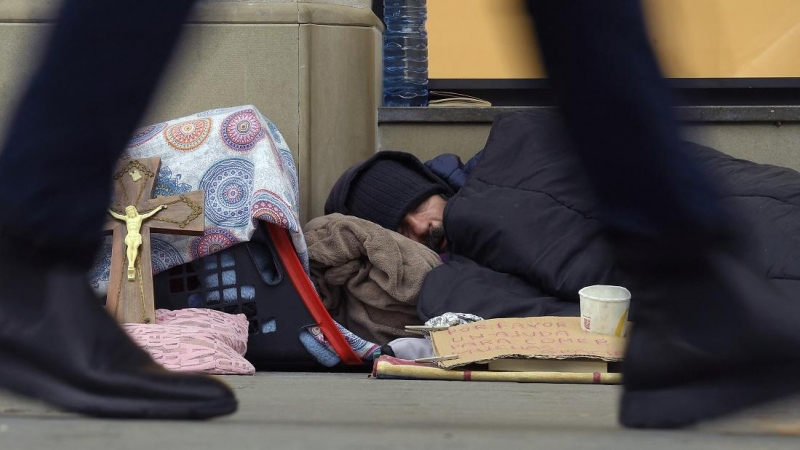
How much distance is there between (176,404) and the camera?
122 cm

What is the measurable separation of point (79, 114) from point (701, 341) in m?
0.73

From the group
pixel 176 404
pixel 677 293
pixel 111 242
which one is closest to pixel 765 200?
pixel 111 242

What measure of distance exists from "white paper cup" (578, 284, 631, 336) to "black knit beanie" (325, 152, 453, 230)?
101 centimetres

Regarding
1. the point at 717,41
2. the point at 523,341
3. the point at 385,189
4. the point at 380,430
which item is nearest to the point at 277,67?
the point at 385,189

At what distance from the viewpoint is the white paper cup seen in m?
2.74

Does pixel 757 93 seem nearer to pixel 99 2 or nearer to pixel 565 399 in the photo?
pixel 565 399

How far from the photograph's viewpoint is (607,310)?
2742mm

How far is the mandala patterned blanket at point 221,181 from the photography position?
3096 millimetres

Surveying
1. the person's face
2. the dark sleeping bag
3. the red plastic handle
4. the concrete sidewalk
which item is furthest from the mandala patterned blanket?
the concrete sidewalk

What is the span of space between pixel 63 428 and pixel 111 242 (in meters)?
2.00

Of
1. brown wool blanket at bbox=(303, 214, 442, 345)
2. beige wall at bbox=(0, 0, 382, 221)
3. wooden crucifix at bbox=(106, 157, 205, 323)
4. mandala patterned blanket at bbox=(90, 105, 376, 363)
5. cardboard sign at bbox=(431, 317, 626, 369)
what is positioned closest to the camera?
cardboard sign at bbox=(431, 317, 626, 369)

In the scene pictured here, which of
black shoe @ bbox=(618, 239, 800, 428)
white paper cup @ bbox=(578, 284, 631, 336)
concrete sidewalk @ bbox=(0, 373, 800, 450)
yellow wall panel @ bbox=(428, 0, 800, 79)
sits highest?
yellow wall panel @ bbox=(428, 0, 800, 79)

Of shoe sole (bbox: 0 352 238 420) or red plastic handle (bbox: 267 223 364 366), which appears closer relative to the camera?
A: shoe sole (bbox: 0 352 238 420)

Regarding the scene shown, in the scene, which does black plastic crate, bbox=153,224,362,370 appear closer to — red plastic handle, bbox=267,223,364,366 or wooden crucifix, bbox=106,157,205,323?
red plastic handle, bbox=267,223,364,366
